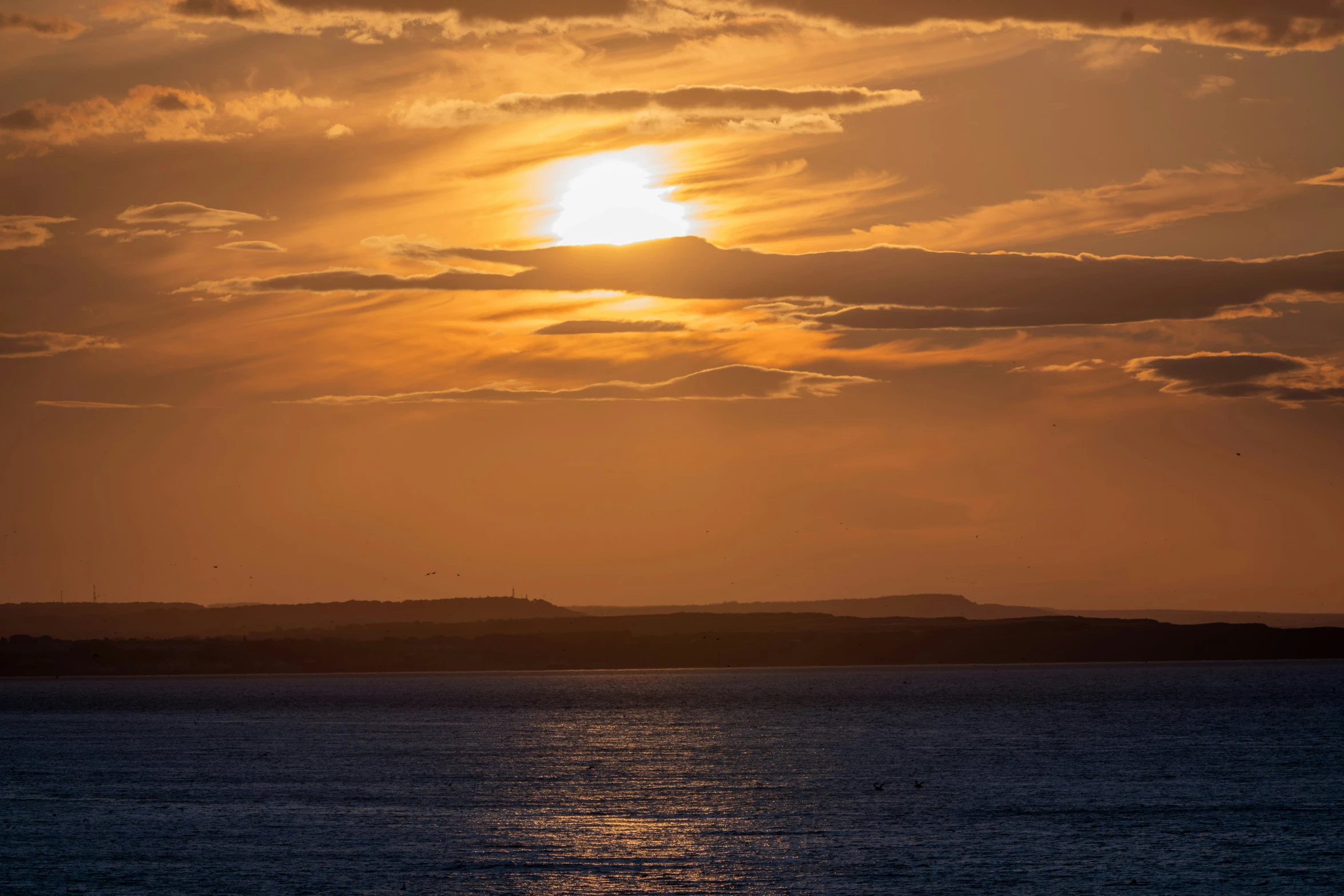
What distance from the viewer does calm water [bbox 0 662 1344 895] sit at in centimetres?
6359

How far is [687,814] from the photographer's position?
83562 millimetres

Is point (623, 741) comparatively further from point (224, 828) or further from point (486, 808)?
point (224, 828)

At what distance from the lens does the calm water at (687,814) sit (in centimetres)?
6359

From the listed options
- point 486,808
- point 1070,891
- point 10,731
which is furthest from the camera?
point 10,731

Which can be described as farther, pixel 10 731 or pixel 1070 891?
pixel 10 731

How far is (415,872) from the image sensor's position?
213ft

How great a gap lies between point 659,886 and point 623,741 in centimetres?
8730

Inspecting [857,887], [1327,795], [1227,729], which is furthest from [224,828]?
[1227,729]

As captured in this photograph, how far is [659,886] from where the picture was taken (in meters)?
60.5

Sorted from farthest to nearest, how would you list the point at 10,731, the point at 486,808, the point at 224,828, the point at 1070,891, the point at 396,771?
1. the point at 10,731
2. the point at 396,771
3. the point at 486,808
4. the point at 224,828
5. the point at 1070,891

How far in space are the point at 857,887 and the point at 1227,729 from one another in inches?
4304

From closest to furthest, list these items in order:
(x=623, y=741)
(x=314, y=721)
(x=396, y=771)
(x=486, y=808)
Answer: (x=486, y=808) → (x=396, y=771) → (x=623, y=741) → (x=314, y=721)

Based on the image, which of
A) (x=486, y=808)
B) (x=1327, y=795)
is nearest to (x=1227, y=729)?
(x=1327, y=795)

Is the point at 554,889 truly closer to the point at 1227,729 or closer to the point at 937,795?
the point at 937,795
